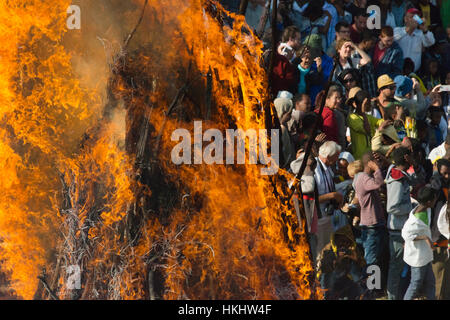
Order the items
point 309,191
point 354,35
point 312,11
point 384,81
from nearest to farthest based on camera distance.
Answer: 1. point 309,191
2. point 384,81
3. point 312,11
4. point 354,35

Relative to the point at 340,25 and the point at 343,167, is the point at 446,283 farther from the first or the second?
the point at 340,25

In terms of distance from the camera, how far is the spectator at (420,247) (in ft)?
26.0

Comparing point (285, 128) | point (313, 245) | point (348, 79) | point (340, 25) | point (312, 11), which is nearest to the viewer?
point (313, 245)

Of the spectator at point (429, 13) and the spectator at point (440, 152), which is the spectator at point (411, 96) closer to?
the spectator at point (440, 152)

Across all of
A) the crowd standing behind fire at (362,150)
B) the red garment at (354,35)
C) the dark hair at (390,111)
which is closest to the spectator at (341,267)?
the crowd standing behind fire at (362,150)

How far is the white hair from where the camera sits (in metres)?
7.79

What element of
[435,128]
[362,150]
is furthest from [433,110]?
[362,150]

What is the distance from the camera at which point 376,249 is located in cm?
787

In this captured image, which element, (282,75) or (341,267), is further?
(282,75)

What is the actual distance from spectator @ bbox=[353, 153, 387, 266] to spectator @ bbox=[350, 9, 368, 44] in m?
1.80

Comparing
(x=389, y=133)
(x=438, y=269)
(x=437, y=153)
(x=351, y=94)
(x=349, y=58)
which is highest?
(x=349, y=58)

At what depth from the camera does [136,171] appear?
7.94 metres

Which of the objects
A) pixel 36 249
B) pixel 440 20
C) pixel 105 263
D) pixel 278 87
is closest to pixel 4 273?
pixel 36 249

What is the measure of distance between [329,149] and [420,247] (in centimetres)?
133
